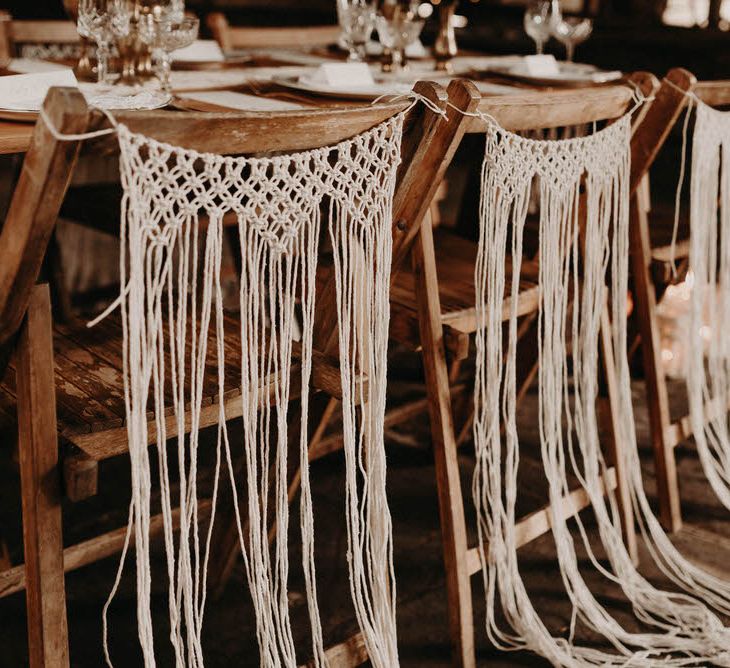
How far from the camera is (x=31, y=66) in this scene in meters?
1.71

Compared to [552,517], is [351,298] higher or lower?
higher

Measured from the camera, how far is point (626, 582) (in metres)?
1.62

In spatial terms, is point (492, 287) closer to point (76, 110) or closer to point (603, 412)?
point (603, 412)

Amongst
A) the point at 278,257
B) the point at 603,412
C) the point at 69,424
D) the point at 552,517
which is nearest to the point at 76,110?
the point at 278,257

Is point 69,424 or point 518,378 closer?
point 69,424

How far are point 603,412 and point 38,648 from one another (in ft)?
3.70

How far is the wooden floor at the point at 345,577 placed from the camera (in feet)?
4.79

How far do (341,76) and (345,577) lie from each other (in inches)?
37.1

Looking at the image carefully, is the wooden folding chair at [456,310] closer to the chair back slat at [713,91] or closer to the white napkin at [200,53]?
the chair back slat at [713,91]

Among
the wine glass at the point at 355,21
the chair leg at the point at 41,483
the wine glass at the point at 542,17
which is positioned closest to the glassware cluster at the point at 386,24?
the wine glass at the point at 355,21

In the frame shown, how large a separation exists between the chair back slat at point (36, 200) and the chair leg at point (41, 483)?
32 millimetres

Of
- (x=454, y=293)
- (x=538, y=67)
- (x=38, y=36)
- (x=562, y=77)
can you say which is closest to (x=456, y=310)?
(x=454, y=293)

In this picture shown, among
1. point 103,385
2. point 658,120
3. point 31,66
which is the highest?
point 31,66

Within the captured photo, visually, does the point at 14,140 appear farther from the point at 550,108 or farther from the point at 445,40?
the point at 445,40
